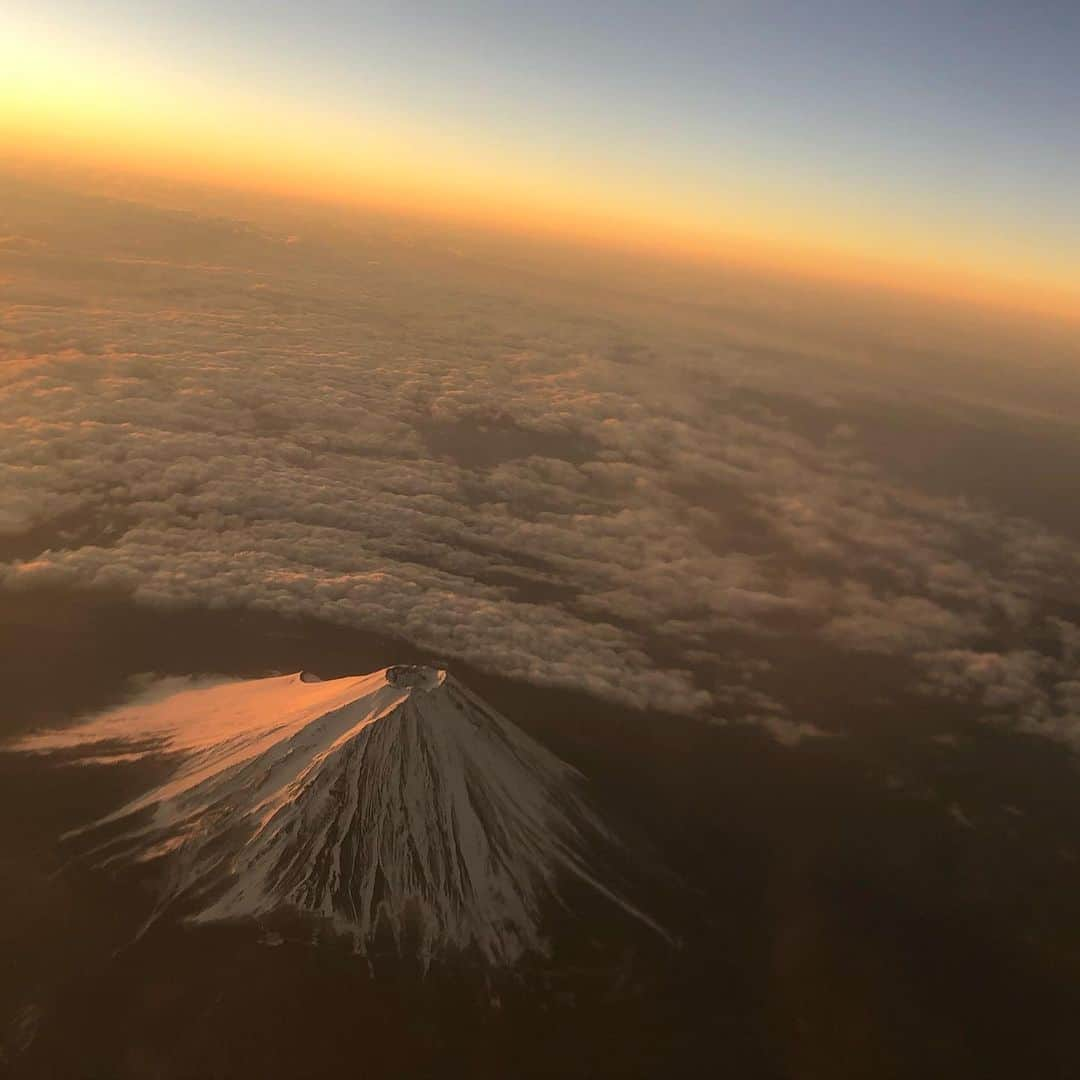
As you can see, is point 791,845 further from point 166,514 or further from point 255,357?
point 255,357

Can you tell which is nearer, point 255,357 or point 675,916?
point 675,916

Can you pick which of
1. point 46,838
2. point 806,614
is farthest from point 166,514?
point 806,614

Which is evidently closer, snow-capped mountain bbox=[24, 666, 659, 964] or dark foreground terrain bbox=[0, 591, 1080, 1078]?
dark foreground terrain bbox=[0, 591, 1080, 1078]

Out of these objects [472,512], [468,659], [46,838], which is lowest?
[472,512]

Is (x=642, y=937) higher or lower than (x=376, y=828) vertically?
lower

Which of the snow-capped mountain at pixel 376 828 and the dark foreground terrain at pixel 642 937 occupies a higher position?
the snow-capped mountain at pixel 376 828

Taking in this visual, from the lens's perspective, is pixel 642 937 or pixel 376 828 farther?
pixel 642 937

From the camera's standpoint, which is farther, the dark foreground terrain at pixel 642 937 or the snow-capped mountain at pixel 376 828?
the snow-capped mountain at pixel 376 828

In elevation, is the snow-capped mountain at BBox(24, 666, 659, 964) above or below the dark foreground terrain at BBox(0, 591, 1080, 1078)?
above
